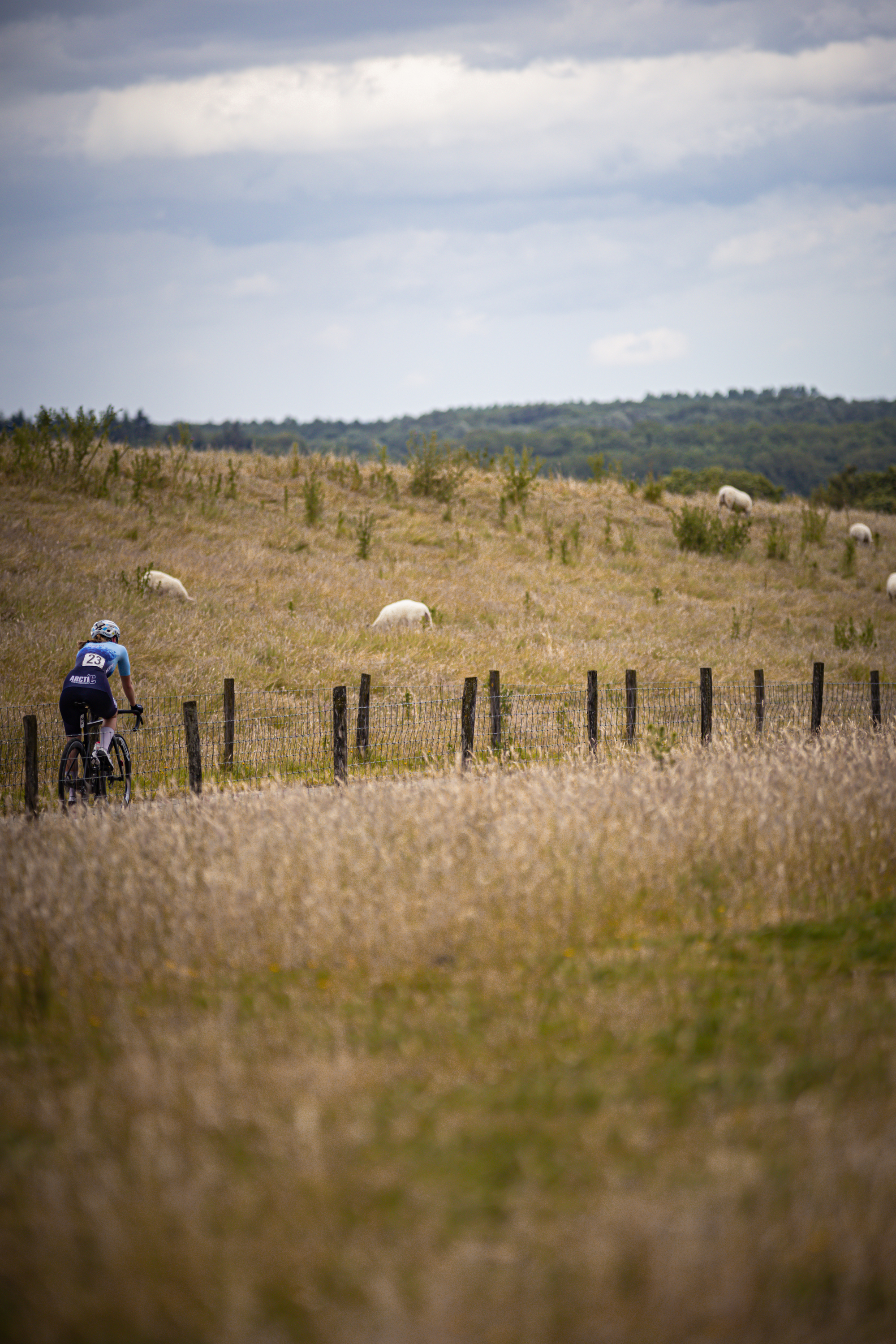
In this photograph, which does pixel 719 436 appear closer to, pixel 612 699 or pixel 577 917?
pixel 612 699

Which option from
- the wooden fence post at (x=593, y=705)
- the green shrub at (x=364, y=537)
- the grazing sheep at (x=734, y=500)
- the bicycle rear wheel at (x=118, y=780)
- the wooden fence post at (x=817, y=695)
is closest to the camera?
the bicycle rear wheel at (x=118, y=780)

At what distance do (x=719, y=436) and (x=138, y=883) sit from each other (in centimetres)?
17746

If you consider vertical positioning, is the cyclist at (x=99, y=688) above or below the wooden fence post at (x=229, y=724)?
above

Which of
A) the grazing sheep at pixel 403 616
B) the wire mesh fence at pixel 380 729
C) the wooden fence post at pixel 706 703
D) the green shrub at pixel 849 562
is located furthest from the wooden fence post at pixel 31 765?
the green shrub at pixel 849 562

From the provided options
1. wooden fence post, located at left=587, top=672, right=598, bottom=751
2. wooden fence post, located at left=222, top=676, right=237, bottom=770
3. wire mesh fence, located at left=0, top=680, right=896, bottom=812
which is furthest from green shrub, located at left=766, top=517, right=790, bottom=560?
wooden fence post, located at left=222, top=676, right=237, bottom=770

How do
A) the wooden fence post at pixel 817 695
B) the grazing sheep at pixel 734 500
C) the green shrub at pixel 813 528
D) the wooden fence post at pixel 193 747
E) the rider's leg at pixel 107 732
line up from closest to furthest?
the rider's leg at pixel 107 732 → the wooden fence post at pixel 193 747 → the wooden fence post at pixel 817 695 → the green shrub at pixel 813 528 → the grazing sheep at pixel 734 500

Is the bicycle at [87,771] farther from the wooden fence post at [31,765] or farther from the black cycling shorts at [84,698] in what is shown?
the wooden fence post at [31,765]

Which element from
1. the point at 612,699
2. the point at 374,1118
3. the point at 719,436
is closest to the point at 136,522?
the point at 612,699

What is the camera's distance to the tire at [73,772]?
9844mm

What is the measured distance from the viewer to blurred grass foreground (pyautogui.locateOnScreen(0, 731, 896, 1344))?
8.49 ft

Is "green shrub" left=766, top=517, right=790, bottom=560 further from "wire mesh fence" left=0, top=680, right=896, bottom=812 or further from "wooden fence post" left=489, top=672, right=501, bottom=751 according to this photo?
"wooden fence post" left=489, top=672, right=501, bottom=751

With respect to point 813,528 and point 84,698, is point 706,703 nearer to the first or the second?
point 84,698

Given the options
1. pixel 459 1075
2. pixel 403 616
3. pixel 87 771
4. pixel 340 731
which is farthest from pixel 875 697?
pixel 459 1075

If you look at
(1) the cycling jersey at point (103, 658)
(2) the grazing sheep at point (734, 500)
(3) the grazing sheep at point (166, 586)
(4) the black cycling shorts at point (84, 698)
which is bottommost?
(4) the black cycling shorts at point (84, 698)
